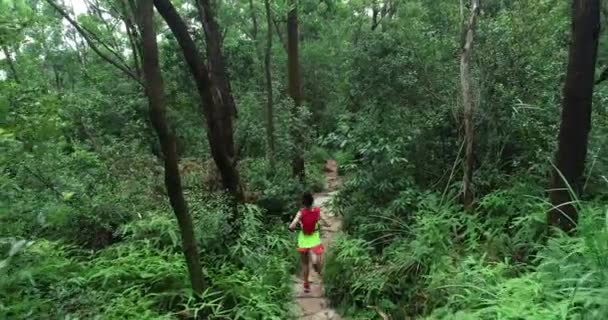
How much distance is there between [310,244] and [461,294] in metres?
2.40

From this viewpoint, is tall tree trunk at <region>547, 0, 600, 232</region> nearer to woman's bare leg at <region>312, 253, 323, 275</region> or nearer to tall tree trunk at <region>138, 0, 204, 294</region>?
woman's bare leg at <region>312, 253, 323, 275</region>

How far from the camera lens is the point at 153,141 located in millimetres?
11523

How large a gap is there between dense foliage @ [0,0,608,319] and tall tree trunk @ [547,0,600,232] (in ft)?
0.78

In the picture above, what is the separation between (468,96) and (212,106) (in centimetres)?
353

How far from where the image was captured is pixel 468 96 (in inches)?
247

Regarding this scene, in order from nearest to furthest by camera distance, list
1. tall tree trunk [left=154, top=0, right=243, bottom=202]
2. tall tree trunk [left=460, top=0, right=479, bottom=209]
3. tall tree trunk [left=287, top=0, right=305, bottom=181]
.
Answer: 1. tall tree trunk [left=154, top=0, right=243, bottom=202]
2. tall tree trunk [left=460, top=0, right=479, bottom=209]
3. tall tree trunk [left=287, top=0, right=305, bottom=181]

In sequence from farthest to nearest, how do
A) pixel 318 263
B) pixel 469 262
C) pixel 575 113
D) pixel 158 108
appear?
pixel 318 263 → pixel 469 262 → pixel 575 113 → pixel 158 108

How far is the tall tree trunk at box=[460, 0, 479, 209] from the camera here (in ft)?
20.2

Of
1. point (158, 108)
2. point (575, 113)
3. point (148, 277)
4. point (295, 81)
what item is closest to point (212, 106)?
point (148, 277)

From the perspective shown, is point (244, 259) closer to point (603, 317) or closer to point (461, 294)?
point (461, 294)

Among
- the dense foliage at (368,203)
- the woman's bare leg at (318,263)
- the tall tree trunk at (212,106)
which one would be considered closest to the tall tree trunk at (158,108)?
the dense foliage at (368,203)

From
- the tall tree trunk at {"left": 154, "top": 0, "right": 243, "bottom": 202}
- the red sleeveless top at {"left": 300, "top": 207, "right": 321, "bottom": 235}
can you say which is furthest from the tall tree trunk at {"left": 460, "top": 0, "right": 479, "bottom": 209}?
the tall tree trunk at {"left": 154, "top": 0, "right": 243, "bottom": 202}

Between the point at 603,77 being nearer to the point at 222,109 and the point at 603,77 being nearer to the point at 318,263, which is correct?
the point at 318,263

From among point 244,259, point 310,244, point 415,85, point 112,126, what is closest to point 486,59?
point 415,85
